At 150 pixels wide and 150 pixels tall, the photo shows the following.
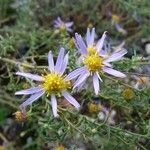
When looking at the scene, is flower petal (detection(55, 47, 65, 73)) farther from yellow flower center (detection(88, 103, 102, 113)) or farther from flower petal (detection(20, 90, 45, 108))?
yellow flower center (detection(88, 103, 102, 113))

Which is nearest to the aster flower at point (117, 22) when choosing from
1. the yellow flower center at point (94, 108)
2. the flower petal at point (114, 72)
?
the yellow flower center at point (94, 108)

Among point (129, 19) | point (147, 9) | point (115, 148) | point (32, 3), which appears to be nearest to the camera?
point (115, 148)

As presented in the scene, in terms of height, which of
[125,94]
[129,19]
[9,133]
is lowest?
[9,133]

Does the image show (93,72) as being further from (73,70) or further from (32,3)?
(32,3)

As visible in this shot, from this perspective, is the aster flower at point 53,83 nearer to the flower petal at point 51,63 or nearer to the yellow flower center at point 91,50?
the flower petal at point 51,63

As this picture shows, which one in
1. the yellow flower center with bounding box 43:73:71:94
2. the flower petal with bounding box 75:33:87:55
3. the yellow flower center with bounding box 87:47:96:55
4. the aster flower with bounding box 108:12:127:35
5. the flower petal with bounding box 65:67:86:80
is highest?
the aster flower with bounding box 108:12:127:35

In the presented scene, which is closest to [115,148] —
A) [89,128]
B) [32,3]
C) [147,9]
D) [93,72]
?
[89,128]

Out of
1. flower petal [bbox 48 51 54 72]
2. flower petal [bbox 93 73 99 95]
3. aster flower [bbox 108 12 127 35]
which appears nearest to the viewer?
flower petal [bbox 93 73 99 95]

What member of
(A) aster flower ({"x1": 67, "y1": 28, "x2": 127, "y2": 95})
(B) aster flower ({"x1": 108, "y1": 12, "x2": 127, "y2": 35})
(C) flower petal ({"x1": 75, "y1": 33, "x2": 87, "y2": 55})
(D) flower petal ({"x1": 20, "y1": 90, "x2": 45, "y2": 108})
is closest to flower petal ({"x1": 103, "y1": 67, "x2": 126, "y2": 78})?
(A) aster flower ({"x1": 67, "y1": 28, "x2": 127, "y2": 95})
